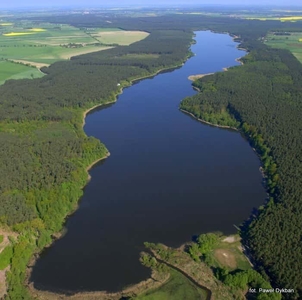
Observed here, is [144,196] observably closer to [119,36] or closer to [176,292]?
[176,292]

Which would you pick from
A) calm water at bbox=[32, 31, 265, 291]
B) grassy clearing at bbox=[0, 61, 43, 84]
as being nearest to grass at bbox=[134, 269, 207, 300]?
calm water at bbox=[32, 31, 265, 291]

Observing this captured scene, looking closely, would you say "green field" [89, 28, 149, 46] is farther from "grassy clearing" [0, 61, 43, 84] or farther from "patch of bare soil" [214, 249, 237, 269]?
"patch of bare soil" [214, 249, 237, 269]

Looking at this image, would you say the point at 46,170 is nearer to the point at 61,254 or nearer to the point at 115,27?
the point at 61,254

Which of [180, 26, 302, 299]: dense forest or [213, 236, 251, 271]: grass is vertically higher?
[180, 26, 302, 299]: dense forest

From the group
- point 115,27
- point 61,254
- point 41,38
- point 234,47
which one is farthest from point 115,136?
point 115,27

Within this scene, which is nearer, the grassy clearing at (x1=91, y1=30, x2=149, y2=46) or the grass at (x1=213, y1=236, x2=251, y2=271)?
the grass at (x1=213, y1=236, x2=251, y2=271)

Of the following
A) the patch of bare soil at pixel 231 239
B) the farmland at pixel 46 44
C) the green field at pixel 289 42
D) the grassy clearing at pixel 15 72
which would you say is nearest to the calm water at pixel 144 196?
the patch of bare soil at pixel 231 239

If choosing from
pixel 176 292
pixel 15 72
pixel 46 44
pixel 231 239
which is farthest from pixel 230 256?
pixel 46 44

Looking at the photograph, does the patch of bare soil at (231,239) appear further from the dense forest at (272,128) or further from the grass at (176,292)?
the grass at (176,292)
